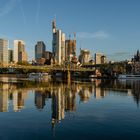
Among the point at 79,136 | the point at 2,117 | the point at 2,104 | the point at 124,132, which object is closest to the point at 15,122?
the point at 2,117

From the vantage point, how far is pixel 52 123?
1277 inches

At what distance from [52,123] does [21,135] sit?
6.21 m

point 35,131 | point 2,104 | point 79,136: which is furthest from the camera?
point 2,104

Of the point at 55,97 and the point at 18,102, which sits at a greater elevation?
the point at 55,97

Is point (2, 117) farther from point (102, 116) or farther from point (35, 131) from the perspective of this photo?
point (102, 116)

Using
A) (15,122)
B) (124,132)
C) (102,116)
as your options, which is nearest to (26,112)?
(15,122)

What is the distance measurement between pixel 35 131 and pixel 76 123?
5.89m

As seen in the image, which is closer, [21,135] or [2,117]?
[21,135]

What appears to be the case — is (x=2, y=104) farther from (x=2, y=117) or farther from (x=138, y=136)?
(x=138, y=136)

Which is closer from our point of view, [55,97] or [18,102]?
[18,102]

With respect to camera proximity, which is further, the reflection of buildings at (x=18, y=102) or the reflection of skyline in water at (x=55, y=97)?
the reflection of buildings at (x=18, y=102)

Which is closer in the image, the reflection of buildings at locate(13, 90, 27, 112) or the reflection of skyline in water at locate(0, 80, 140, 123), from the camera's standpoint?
the reflection of skyline in water at locate(0, 80, 140, 123)

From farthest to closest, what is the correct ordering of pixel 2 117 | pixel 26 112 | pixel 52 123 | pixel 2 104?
pixel 2 104, pixel 26 112, pixel 2 117, pixel 52 123

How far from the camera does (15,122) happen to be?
33.0 metres
